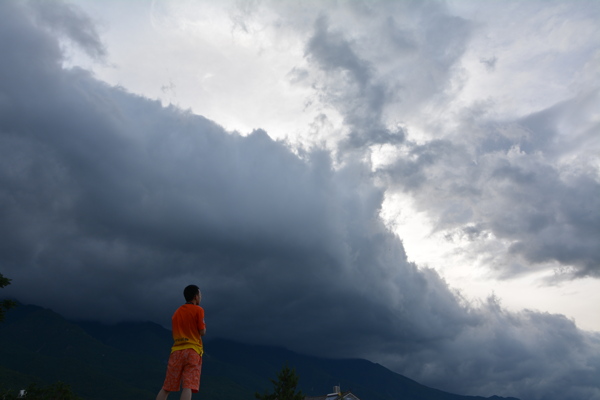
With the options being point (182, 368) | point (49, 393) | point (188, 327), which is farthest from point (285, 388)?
point (188, 327)

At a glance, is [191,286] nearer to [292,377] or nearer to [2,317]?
[2,317]

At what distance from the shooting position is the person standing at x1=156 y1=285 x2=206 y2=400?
30.8 feet

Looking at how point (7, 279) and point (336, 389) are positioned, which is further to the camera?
point (336, 389)

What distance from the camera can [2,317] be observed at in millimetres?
28531

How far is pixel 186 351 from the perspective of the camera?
9.51 m

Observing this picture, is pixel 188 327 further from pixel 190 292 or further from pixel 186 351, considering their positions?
pixel 190 292

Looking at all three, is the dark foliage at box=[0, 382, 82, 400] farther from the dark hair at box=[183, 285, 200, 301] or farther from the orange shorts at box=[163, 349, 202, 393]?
the dark hair at box=[183, 285, 200, 301]

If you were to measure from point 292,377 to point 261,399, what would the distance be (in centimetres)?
415

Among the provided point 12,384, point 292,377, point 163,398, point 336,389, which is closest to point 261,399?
point 292,377

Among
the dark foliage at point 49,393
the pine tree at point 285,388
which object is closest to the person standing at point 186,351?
the pine tree at point 285,388

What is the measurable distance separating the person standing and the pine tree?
2070 inches

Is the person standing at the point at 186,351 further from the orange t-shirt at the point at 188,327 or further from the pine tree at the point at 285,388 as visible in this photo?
the pine tree at the point at 285,388

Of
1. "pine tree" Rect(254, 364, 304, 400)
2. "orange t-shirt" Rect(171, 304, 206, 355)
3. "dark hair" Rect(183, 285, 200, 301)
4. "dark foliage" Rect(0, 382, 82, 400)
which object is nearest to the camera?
"orange t-shirt" Rect(171, 304, 206, 355)

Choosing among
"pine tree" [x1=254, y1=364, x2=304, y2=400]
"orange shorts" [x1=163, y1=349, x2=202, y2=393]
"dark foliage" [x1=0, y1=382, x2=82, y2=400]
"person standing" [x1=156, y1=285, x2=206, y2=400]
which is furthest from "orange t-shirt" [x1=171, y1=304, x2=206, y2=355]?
"dark foliage" [x1=0, y1=382, x2=82, y2=400]
